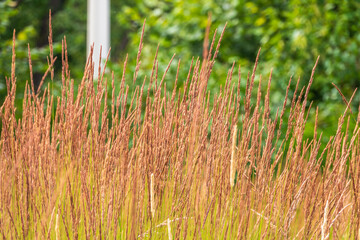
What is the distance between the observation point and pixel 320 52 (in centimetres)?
672

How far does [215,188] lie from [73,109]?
0.66 meters

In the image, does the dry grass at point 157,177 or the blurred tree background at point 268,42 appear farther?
the blurred tree background at point 268,42

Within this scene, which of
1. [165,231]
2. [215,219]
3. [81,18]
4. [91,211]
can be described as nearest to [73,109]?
[91,211]

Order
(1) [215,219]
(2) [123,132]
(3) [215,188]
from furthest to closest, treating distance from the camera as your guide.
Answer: (1) [215,219], (3) [215,188], (2) [123,132]

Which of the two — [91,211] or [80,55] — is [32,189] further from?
[80,55]

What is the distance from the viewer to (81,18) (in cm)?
1820

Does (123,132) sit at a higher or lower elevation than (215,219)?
higher

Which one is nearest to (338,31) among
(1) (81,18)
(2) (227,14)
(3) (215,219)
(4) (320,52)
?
(4) (320,52)

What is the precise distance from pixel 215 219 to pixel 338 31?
15.7 ft

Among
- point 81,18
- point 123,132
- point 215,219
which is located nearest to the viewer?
point 123,132

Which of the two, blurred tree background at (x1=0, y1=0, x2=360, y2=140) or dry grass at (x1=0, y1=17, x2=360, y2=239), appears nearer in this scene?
dry grass at (x1=0, y1=17, x2=360, y2=239)

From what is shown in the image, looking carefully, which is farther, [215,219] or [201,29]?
[201,29]

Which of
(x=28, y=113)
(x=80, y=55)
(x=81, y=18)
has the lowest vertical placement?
(x=80, y=55)

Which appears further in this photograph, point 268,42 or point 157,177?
point 268,42
